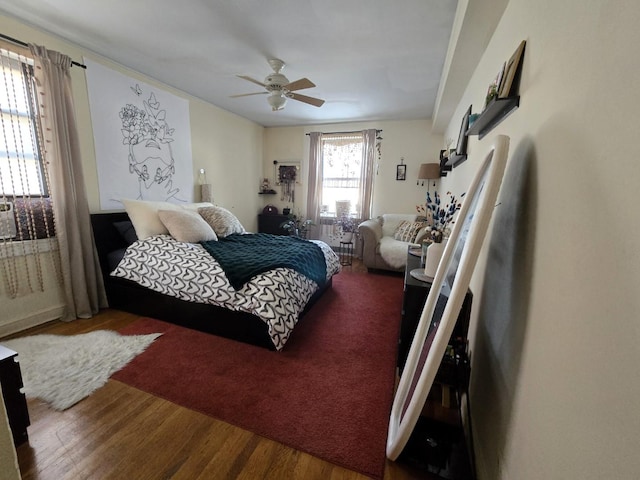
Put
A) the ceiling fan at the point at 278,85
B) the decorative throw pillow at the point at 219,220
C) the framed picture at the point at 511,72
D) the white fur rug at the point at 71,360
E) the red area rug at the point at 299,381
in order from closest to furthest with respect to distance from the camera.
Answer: the framed picture at the point at 511,72 < the red area rug at the point at 299,381 < the white fur rug at the point at 71,360 < the ceiling fan at the point at 278,85 < the decorative throw pillow at the point at 219,220

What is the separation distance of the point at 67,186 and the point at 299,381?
261 centimetres

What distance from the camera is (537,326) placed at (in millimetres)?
767

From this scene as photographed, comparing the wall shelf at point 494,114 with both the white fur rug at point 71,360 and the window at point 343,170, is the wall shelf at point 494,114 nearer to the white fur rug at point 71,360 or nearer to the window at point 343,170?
the white fur rug at point 71,360

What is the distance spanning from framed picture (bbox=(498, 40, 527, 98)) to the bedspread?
171cm

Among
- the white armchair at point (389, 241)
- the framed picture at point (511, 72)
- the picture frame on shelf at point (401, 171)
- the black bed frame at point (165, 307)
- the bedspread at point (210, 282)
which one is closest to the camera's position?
the framed picture at point (511, 72)

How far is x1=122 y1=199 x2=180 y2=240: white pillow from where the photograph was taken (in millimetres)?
2615

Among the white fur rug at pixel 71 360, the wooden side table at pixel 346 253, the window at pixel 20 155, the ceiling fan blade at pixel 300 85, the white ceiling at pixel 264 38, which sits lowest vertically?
the white fur rug at pixel 71 360

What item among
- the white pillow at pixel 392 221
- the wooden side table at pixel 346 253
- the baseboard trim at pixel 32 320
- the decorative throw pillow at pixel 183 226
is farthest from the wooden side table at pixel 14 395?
the white pillow at pixel 392 221

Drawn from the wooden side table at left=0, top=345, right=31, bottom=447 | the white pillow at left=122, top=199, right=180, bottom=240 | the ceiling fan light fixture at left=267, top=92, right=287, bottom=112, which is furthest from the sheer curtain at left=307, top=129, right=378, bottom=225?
the wooden side table at left=0, top=345, right=31, bottom=447

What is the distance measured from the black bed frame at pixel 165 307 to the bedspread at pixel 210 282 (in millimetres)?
79

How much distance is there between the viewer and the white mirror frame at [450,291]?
87 cm

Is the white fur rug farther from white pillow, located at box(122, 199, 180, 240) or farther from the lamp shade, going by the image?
the lamp shade

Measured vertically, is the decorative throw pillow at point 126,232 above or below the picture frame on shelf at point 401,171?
below

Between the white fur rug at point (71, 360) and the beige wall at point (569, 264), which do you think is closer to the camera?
the beige wall at point (569, 264)
